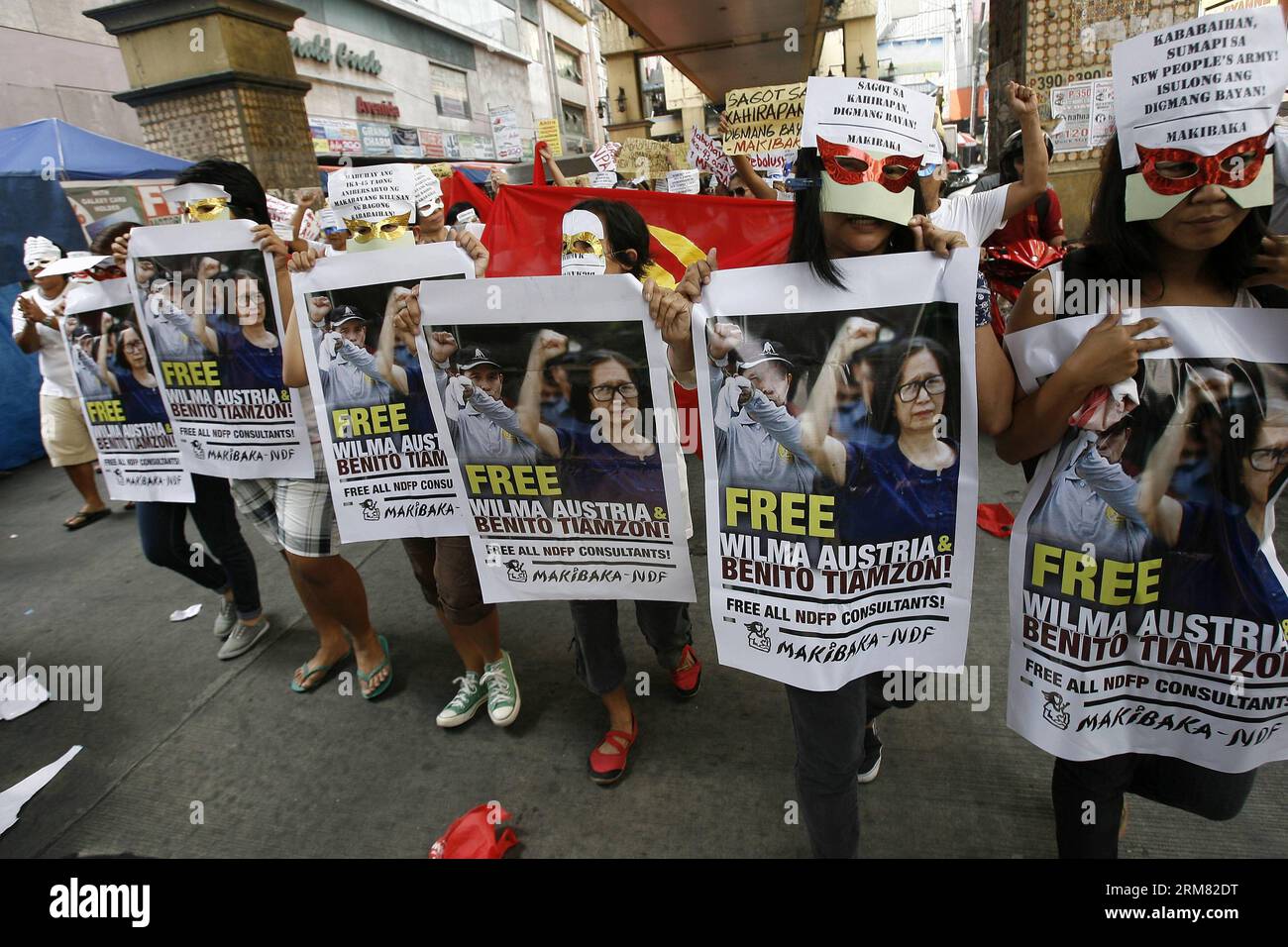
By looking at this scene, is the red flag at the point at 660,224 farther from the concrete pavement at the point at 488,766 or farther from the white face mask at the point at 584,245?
the concrete pavement at the point at 488,766

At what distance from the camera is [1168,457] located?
1469 mm

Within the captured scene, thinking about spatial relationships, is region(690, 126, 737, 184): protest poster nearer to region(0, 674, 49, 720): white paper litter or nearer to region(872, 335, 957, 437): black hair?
region(872, 335, 957, 437): black hair

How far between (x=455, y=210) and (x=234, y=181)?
259cm

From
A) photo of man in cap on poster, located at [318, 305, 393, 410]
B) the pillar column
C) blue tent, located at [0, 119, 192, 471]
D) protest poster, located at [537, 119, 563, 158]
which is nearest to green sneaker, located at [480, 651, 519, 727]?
photo of man in cap on poster, located at [318, 305, 393, 410]

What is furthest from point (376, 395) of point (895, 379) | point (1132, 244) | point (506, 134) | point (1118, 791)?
point (506, 134)

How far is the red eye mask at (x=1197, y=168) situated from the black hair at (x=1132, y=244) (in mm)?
68

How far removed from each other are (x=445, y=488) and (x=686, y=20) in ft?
41.2

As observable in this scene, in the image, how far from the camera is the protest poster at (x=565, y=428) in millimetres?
2027

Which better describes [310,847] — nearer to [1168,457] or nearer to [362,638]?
[362,638]

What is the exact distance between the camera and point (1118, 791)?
67.1 inches

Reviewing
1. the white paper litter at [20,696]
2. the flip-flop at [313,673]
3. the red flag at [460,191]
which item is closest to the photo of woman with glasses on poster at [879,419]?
the flip-flop at [313,673]

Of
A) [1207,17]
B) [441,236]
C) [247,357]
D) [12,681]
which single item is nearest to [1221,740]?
[1207,17]

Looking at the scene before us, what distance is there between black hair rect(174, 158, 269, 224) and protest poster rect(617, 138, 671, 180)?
7543 mm

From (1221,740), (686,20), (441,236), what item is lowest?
(1221,740)
